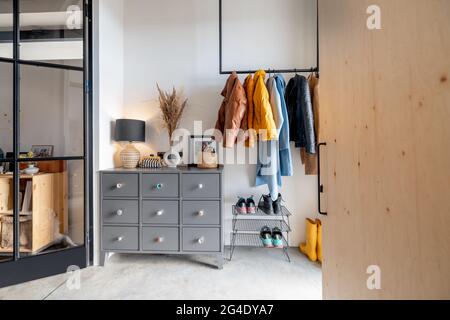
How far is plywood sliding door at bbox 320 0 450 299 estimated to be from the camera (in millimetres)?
447

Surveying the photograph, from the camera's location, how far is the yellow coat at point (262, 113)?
174 cm

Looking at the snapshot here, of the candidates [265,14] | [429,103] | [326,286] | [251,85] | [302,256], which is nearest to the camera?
[429,103]

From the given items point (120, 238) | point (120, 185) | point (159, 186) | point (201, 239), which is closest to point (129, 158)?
point (120, 185)

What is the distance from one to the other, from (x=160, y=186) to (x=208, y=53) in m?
1.50

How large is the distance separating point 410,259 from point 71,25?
268 cm

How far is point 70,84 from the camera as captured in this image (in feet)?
6.00

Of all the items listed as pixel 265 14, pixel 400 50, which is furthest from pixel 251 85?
pixel 400 50

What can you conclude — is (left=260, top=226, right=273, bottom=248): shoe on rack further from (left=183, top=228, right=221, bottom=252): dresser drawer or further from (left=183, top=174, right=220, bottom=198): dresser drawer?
(left=183, top=174, right=220, bottom=198): dresser drawer

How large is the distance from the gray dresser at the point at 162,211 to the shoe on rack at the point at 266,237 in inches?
16.7

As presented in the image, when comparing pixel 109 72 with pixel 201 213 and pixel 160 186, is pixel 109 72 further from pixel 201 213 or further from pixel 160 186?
pixel 201 213

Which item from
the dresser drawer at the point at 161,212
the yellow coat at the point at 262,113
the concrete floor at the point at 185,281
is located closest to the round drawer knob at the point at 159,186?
the dresser drawer at the point at 161,212

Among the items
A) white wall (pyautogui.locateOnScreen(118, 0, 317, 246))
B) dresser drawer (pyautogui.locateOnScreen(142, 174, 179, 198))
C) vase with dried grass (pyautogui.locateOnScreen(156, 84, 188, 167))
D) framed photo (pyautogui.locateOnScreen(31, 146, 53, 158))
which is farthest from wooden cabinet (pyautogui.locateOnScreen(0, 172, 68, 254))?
vase with dried grass (pyautogui.locateOnScreen(156, 84, 188, 167))

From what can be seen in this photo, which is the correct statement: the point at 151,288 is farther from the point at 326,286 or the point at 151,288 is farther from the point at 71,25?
the point at 71,25

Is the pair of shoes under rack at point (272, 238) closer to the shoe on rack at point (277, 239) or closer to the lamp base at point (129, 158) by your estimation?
the shoe on rack at point (277, 239)
